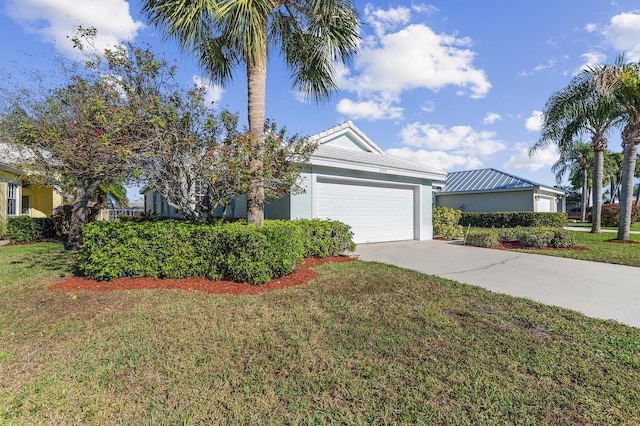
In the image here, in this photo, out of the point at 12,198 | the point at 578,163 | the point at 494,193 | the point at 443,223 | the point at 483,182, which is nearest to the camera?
the point at 443,223

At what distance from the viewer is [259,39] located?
20.2ft

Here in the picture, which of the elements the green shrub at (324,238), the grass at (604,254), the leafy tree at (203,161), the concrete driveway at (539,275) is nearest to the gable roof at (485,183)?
the grass at (604,254)

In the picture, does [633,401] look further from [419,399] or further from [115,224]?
[115,224]

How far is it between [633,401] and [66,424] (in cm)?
444

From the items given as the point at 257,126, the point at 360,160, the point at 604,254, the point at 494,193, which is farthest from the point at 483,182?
the point at 257,126

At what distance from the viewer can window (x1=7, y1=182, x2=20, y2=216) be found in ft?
47.7

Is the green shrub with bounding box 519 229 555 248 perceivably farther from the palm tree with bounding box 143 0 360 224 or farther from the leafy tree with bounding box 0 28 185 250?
the leafy tree with bounding box 0 28 185 250

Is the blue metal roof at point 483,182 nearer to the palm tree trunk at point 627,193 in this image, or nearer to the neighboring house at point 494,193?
the neighboring house at point 494,193

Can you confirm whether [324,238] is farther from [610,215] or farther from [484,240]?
[610,215]

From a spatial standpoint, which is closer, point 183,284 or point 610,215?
point 183,284

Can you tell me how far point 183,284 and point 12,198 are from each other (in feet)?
52.1

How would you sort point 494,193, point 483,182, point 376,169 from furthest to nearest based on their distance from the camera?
1. point 483,182
2. point 494,193
3. point 376,169

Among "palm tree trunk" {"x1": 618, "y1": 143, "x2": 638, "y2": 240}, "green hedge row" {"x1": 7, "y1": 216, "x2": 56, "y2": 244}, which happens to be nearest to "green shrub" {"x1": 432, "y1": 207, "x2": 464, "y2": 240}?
"palm tree trunk" {"x1": 618, "y1": 143, "x2": 638, "y2": 240}

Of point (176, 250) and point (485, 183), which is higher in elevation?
point (485, 183)
